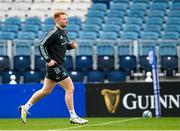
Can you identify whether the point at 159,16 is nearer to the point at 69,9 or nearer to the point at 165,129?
the point at 69,9

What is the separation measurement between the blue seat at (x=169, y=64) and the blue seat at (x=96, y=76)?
2.02 meters

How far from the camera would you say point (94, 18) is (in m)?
26.0

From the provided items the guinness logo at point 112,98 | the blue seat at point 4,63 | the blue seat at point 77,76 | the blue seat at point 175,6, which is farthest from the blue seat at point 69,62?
the blue seat at point 175,6

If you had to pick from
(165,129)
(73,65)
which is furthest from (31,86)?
(165,129)

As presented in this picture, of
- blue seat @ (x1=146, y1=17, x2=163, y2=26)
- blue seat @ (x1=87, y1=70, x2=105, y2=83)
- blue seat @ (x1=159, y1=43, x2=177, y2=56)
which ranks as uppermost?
blue seat @ (x1=146, y1=17, x2=163, y2=26)

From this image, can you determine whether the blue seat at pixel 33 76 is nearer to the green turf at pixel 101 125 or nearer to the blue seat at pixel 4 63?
the blue seat at pixel 4 63

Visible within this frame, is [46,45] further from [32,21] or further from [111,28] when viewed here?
[32,21]

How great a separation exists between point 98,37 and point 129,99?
678 centimetres

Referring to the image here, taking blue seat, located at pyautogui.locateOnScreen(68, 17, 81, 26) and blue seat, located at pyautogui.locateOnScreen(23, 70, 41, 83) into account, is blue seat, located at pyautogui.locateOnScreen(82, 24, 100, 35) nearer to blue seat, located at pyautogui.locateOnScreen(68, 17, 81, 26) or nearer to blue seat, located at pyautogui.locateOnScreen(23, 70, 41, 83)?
blue seat, located at pyautogui.locateOnScreen(68, 17, 81, 26)

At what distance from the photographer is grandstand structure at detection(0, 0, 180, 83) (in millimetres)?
21797

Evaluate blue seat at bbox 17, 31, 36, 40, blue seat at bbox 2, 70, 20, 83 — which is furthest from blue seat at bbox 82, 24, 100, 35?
blue seat at bbox 2, 70, 20, 83

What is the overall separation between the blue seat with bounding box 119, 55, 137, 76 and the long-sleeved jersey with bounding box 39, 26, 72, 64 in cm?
933

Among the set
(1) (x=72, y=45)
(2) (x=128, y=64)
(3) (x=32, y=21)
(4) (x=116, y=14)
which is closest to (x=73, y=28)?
(3) (x=32, y=21)

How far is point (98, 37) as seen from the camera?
964 inches
